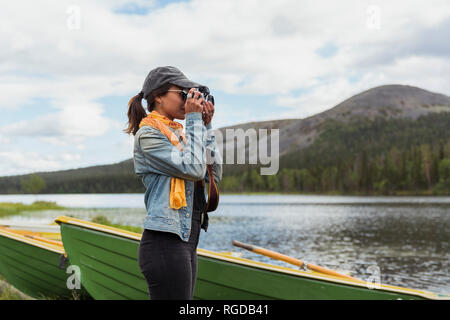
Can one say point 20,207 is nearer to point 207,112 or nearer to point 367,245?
point 367,245

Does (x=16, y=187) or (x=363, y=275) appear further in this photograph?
(x=16, y=187)

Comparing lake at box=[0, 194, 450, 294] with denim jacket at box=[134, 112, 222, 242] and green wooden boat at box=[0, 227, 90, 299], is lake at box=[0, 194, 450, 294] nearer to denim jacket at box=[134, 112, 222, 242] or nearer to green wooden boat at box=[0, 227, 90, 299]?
green wooden boat at box=[0, 227, 90, 299]

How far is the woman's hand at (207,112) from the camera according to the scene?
8.14 ft

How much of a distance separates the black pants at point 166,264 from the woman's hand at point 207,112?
679 millimetres

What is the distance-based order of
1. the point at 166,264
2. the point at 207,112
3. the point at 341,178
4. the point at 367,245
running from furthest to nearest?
the point at 341,178, the point at 367,245, the point at 207,112, the point at 166,264

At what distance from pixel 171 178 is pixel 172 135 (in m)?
0.23

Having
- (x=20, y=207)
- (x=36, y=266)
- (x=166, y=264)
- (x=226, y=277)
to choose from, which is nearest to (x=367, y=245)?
(x=36, y=266)

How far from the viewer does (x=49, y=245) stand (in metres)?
6.78

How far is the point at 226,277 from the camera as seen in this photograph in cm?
495
